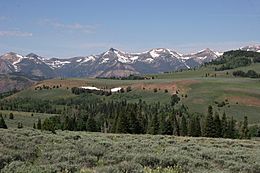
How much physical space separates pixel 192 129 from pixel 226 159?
3141 inches

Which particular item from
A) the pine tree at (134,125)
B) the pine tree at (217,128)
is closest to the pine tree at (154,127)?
the pine tree at (134,125)

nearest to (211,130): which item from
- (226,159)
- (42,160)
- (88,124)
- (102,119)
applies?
(88,124)

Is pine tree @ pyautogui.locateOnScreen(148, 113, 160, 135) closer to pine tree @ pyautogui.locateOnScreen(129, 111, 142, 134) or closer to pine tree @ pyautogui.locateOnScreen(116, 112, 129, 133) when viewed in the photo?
pine tree @ pyautogui.locateOnScreen(129, 111, 142, 134)

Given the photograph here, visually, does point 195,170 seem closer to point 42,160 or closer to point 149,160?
point 149,160

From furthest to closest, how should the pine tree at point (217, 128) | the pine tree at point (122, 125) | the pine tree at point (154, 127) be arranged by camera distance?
the pine tree at point (154, 127)
the pine tree at point (217, 128)
the pine tree at point (122, 125)

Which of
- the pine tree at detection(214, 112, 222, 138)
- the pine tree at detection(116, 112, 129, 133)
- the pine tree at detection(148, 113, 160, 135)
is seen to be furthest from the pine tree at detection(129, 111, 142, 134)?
the pine tree at detection(214, 112, 222, 138)

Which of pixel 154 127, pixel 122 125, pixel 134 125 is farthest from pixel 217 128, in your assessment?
pixel 122 125

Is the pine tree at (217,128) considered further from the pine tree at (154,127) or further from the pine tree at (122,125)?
the pine tree at (122,125)

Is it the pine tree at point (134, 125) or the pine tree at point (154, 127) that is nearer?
the pine tree at point (134, 125)

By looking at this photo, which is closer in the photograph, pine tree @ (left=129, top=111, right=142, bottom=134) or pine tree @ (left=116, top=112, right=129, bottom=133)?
pine tree @ (left=116, top=112, right=129, bottom=133)

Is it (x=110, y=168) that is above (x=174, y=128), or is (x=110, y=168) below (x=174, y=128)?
above

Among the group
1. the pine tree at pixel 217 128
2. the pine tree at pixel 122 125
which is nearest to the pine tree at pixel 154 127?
the pine tree at pixel 122 125

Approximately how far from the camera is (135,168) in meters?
15.5

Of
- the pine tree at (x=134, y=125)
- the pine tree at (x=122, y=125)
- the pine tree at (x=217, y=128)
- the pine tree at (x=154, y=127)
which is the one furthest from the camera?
the pine tree at (x=154, y=127)
